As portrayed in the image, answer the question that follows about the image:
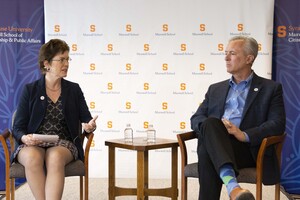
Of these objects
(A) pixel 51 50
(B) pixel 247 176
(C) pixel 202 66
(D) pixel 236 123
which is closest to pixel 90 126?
(A) pixel 51 50

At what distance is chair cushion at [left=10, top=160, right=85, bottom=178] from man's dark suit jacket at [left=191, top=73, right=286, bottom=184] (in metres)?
0.88

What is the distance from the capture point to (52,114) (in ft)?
11.9

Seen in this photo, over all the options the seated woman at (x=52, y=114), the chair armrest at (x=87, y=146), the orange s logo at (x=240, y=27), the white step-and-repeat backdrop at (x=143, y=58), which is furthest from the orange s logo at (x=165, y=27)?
the chair armrest at (x=87, y=146)

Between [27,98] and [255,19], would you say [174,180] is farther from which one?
[255,19]

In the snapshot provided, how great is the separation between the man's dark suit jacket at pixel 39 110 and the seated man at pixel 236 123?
3.00ft

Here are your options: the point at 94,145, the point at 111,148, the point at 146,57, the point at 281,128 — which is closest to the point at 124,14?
the point at 146,57

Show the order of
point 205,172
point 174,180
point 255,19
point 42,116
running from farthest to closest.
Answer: point 255,19, point 174,180, point 42,116, point 205,172

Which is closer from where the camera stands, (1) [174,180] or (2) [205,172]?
(2) [205,172]

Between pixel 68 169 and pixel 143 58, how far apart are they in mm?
2143

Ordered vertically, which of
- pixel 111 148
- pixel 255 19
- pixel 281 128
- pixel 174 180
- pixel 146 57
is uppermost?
pixel 255 19

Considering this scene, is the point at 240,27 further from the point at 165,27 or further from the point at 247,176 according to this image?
the point at 247,176

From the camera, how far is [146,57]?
5336 millimetres

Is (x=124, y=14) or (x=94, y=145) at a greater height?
(x=124, y=14)

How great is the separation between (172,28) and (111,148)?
6.16 ft
